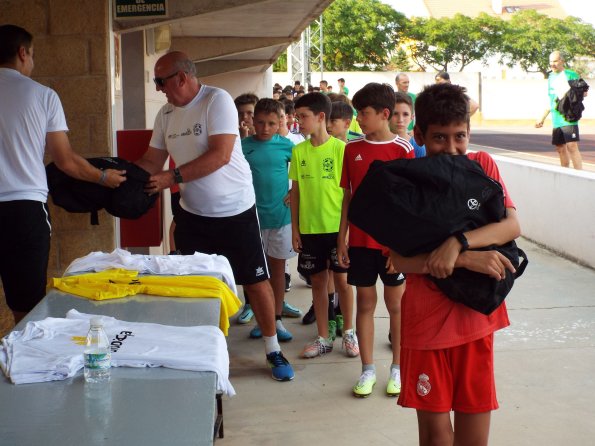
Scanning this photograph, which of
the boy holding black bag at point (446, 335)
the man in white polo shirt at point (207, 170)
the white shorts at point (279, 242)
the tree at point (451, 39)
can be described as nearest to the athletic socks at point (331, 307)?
the white shorts at point (279, 242)

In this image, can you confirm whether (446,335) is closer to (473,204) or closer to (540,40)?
(473,204)

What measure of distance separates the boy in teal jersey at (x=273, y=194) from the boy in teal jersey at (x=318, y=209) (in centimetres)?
51

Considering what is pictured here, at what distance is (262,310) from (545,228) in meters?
5.47

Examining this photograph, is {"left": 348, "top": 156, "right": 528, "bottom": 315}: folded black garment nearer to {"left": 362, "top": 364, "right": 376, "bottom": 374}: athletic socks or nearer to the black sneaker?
{"left": 362, "top": 364, "right": 376, "bottom": 374}: athletic socks

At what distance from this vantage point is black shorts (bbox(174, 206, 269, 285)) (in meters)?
5.17

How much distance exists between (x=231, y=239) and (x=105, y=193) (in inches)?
34.3

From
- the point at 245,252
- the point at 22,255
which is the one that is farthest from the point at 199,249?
the point at 22,255

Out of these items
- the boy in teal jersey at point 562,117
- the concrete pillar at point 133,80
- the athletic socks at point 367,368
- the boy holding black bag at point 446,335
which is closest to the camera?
the boy holding black bag at point 446,335

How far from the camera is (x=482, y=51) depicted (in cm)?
6844

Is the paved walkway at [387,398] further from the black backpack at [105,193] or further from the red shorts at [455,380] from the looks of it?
the red shorts at [455,380]

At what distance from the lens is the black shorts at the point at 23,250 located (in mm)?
4551

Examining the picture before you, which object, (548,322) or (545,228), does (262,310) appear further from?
(545,228)

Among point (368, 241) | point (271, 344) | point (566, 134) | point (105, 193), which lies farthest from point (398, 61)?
point (105, 193)

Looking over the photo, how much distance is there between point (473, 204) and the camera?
2.90 meters
